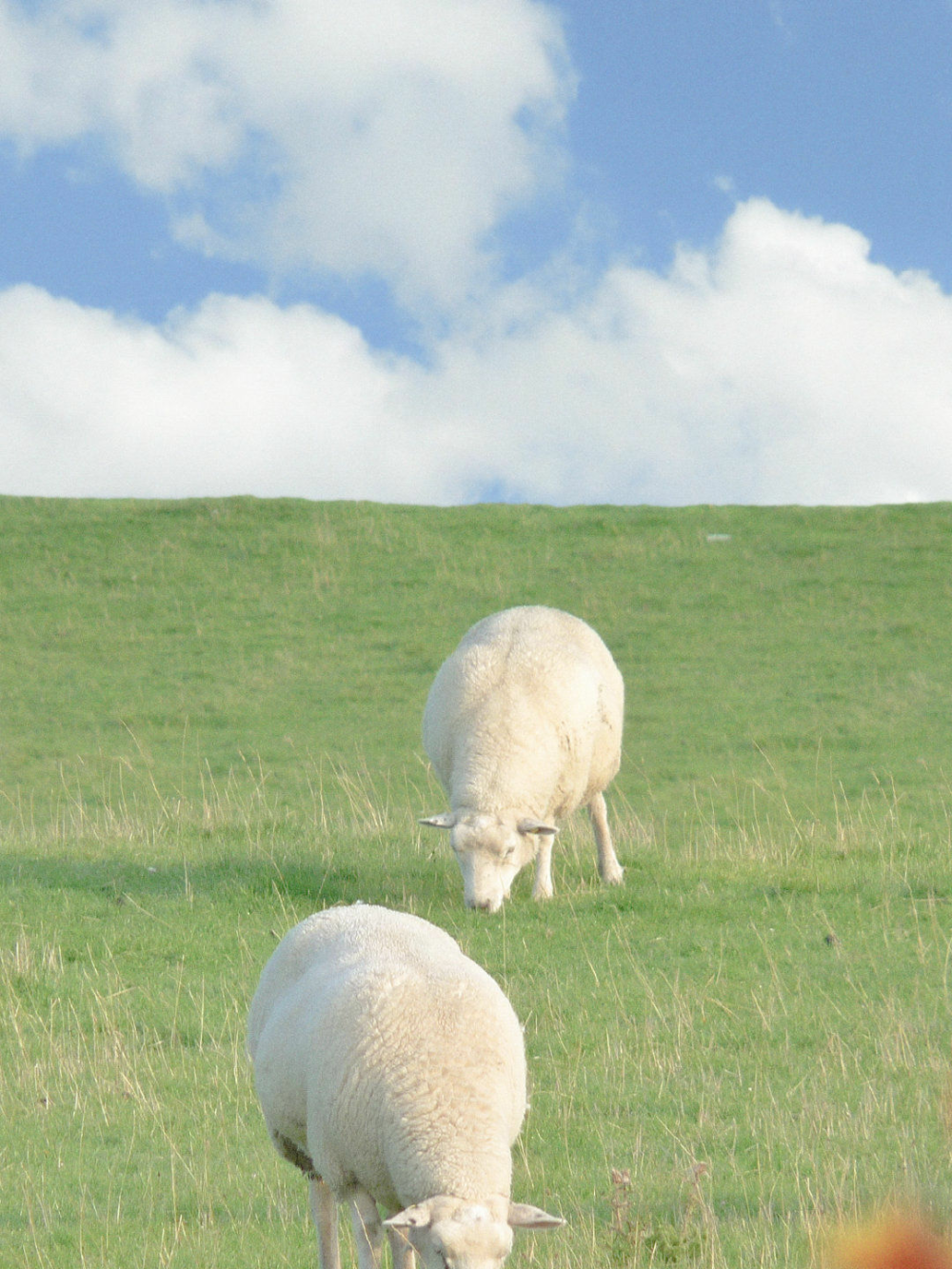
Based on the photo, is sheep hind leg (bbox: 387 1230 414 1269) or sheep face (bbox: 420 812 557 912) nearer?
sheep hind leg (bbox: 387 1230 414 1269)

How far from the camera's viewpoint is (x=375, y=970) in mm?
3881

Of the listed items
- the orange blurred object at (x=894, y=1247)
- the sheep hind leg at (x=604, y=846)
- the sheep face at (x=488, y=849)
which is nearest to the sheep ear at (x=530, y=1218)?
the orange blurred object at (x=894, y=1247)

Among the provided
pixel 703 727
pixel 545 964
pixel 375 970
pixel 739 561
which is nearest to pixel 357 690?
pixel 703 727

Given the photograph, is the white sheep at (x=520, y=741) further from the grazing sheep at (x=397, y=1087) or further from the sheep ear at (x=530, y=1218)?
the sheep ear at (x=530, y=1218)

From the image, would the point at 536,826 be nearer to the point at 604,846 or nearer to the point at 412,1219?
the point at 604,846

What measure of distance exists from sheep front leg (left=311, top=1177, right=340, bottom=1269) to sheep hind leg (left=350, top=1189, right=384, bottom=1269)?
42 cm

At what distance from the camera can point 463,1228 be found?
2938 mm

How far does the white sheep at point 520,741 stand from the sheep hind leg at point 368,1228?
5.34 metres

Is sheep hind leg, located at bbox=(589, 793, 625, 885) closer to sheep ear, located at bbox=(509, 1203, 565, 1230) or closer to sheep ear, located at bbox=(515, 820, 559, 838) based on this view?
sheep ear, located at bbox=(515, 820, 559, 838)

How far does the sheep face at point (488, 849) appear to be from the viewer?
30.0 feet

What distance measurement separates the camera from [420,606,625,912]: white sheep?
30.7 ft

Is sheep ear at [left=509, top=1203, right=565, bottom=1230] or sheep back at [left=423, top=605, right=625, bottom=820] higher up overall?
sheep back at [left=423, top=605, right=625, bottom=820]

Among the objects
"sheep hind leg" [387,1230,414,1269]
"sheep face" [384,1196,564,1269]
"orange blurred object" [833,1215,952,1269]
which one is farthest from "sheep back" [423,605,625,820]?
"orange blurred object" [833,1215,952,1269]

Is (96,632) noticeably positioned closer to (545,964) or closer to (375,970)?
(545,964)
